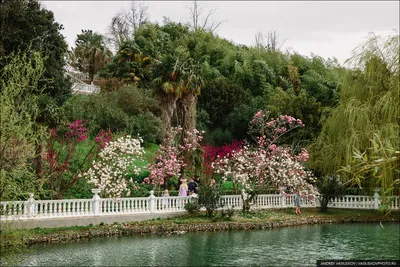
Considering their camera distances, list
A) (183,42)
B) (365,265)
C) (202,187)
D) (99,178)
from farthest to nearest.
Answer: (183,42) → (99,178) → (202,187) → (365,265)

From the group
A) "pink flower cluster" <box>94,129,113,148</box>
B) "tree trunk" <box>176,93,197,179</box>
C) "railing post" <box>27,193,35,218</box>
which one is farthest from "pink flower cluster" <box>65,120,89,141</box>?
"railing post" <box>27,193,35,218</box>

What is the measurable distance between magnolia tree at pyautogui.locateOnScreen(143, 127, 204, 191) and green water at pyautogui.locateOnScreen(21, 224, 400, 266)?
542 centimetres

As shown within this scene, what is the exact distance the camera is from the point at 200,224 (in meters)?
21.6

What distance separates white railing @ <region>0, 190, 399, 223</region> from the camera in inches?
750

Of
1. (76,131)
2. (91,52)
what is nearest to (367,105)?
(76,131)

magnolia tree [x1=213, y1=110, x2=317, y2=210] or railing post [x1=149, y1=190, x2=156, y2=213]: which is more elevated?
magnolia tree [x1=213, y1=110, x2=317, y2=210]

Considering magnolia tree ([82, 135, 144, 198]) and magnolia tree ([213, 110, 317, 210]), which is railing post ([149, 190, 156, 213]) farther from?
magnolia tree ([213, 110, 317, 210])

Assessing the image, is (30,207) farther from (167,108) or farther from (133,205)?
(167,108)

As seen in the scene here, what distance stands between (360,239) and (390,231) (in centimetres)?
295

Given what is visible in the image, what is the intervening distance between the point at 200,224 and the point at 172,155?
5074 millimetres

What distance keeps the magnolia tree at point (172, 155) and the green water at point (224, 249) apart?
542 centimetres

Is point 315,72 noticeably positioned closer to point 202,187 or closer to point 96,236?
point 202,187

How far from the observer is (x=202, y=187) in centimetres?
2305

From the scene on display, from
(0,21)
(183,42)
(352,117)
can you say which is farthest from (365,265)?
(183,42)
